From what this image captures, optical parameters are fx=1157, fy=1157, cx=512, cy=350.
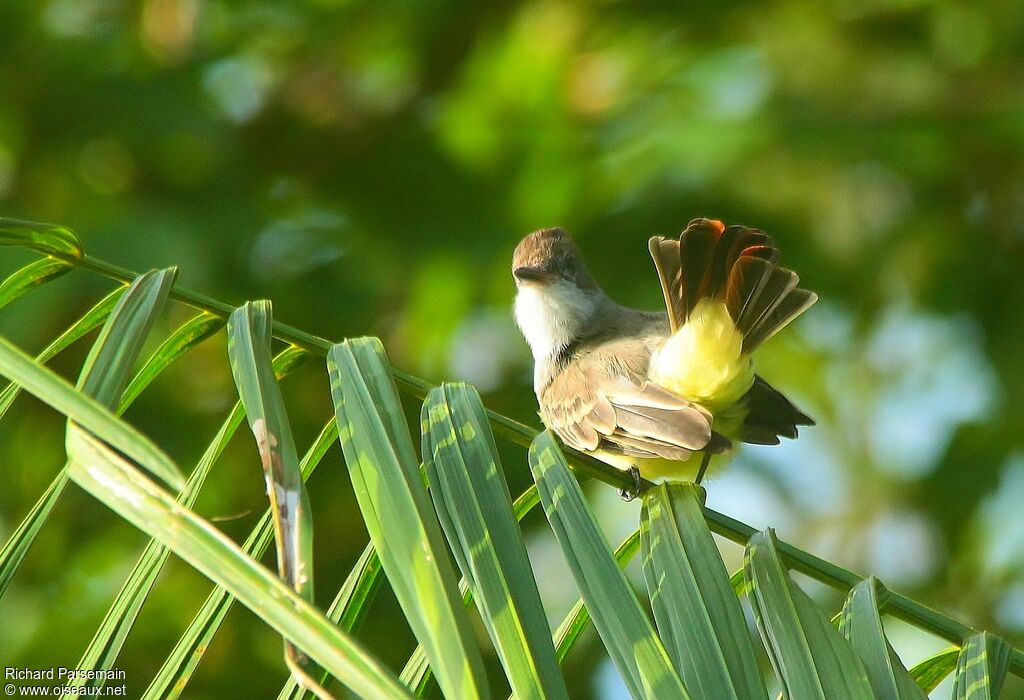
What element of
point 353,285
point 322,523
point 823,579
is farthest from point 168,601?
point 823,579

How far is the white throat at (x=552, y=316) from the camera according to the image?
397 centimetres

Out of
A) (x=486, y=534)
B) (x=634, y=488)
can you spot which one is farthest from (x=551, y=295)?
(x=486, y=534)

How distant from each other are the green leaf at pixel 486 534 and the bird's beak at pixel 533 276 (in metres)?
2.07

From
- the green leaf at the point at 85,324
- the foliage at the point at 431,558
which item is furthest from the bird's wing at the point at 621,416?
the green leaf at the point at 85,324

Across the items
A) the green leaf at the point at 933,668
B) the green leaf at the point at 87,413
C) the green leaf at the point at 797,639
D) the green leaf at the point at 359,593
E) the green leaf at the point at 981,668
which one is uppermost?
the green leaf at the point at 933,668

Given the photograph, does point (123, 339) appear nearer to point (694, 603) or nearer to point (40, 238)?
point (40, 238)

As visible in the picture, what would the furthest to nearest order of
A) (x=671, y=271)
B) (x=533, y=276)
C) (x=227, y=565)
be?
1. (x=533, y=276)
2. (x=671, y=271)
3. (x=227, y=565)

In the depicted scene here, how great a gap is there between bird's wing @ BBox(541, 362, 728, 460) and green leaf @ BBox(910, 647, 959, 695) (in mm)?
744

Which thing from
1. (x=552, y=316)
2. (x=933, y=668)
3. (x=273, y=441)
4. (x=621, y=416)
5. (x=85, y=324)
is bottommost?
(x=273, y=441)

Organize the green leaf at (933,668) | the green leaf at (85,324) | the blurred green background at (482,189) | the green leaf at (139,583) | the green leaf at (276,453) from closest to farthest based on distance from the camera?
the green leaf at (276,453) < the green leaf at (139,583) < the green leaf at (85,324) < the green leaf at (933,668) < the blurred green background at (482,189)

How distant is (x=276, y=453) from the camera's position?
Result: 1.39m

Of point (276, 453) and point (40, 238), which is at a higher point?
point (40, 238)

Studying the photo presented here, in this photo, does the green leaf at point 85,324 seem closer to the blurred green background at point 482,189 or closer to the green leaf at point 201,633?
the green leaf at point 201,633

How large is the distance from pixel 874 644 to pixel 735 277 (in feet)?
3.84
